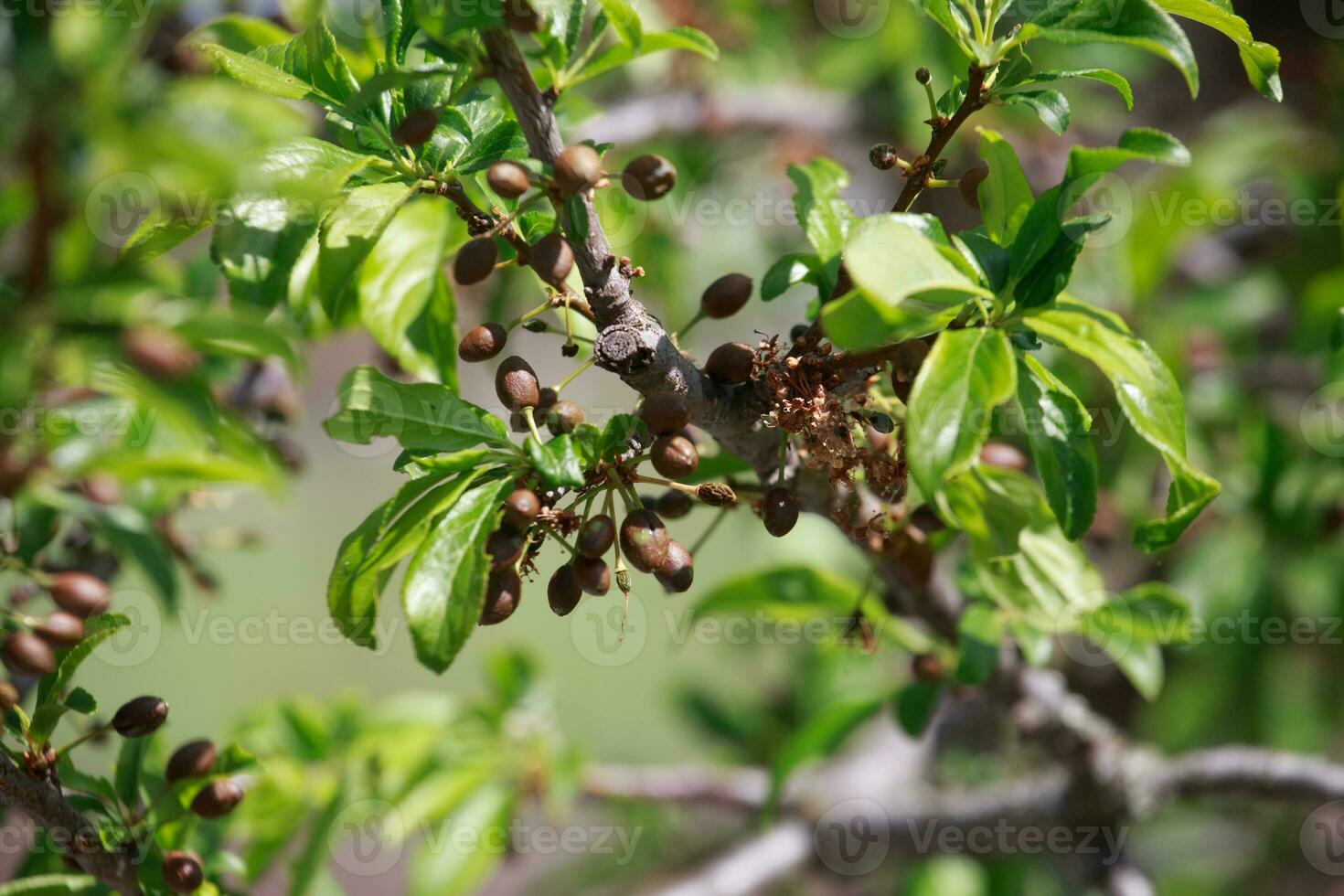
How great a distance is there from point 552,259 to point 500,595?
24cm

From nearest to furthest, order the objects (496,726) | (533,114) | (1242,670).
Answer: (533,114), (496,726), (1242,670)

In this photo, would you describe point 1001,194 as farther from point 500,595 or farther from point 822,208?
point 500,595

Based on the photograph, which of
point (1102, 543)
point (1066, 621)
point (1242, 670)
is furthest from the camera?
point (1242, 670)

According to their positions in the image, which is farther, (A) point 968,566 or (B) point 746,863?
(B) point 746,863

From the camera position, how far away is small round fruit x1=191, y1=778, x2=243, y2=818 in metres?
0.90

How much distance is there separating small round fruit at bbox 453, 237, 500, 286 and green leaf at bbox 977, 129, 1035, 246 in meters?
0.38

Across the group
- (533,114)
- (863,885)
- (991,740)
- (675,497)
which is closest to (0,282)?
(533,114)

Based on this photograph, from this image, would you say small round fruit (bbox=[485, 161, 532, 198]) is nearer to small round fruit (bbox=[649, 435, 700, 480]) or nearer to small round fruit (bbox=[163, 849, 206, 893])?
small round fruit (bbox=[649, 435, 700, 480])

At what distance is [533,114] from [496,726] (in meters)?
1.34

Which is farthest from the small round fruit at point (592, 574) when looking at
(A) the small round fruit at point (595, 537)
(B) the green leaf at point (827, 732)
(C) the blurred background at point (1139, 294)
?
(B) the green leaf at point (827, 732)

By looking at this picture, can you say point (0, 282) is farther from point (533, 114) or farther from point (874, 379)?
point (874, 379)

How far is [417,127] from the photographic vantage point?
0.68m

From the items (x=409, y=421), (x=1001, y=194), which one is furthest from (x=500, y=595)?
(x=1001, y=194)

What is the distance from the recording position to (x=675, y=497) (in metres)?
0.89
